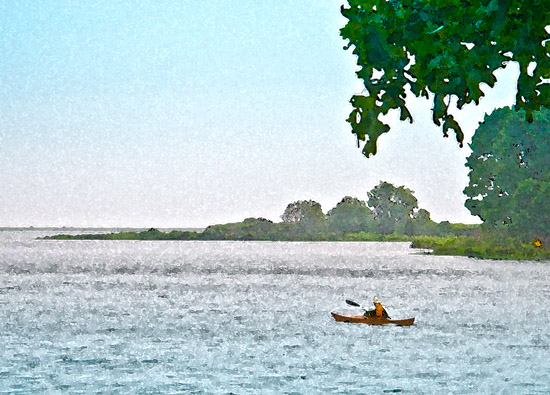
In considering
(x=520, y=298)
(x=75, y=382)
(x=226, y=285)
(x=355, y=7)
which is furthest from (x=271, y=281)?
(x=355, y=7)

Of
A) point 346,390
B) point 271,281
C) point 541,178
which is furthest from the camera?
point 541,178

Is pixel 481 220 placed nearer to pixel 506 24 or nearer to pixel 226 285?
pixel 226 285

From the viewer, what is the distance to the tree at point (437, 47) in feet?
Result: 22.3

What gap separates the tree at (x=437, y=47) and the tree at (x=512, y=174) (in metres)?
83.7

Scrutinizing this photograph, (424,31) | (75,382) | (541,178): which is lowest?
(75,382)

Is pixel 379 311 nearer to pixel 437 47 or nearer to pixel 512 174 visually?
pixel 437 47

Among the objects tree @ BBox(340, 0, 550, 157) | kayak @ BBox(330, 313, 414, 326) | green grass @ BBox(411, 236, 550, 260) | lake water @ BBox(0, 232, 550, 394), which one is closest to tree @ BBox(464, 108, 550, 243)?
green grass @ BBox(411, 236, 550, 260)

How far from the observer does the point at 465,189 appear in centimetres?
9944

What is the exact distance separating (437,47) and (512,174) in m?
90.2

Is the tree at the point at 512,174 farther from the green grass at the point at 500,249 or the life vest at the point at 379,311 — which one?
the life vest at the point at 379,311

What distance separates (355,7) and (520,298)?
2082 inches

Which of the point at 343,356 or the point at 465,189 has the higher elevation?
the point at 465,189

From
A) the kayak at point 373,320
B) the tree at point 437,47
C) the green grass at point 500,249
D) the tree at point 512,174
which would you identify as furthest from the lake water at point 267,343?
the green grass at point 500,249

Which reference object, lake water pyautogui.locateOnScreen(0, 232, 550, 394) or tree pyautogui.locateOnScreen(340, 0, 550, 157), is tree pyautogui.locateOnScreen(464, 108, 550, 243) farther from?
tree pyautogui.locateOnScreen(340, 0, 550, 157)
